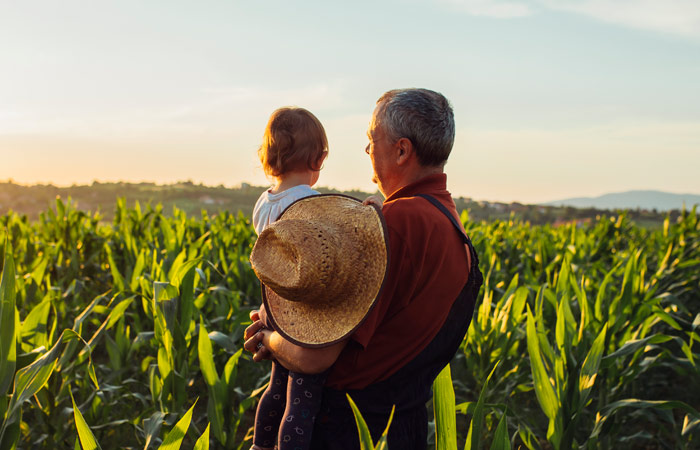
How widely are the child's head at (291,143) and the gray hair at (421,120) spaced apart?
1025 millimetres

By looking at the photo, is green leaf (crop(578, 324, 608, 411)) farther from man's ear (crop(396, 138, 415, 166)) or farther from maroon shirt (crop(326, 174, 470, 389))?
man's ear (crop(396, 138, 415, 166))

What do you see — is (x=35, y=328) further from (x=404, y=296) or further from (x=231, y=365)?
(x=404, y=296)

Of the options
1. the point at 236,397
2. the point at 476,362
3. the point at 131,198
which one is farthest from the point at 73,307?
the point at 131,198

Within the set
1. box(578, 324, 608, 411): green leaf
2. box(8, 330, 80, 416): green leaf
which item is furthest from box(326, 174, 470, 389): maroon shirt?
box(578, 324, 608, 411): green leaf

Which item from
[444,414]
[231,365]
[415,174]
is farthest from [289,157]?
[444,414]

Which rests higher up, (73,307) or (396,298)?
(396,298)

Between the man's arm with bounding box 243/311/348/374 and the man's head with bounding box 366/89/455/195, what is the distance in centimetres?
49

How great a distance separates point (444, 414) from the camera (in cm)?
140

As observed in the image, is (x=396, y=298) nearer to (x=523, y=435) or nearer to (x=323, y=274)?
(x=323, y=274)

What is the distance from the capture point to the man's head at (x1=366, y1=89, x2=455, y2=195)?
147 centimetres

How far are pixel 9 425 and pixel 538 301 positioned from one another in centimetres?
221

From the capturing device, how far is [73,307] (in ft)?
13.1

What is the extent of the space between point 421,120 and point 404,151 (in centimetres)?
9

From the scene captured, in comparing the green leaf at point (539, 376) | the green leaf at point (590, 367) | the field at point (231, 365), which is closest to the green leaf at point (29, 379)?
the field at point (231, 365)
